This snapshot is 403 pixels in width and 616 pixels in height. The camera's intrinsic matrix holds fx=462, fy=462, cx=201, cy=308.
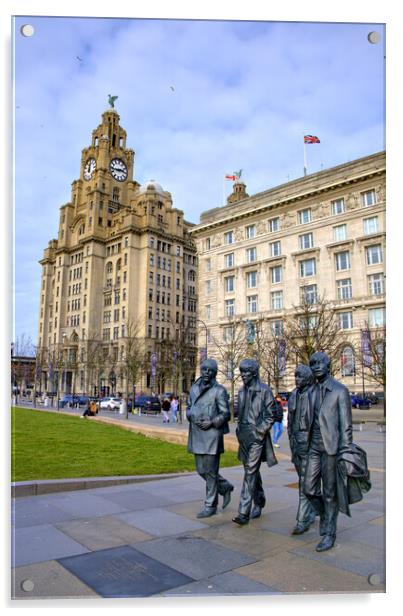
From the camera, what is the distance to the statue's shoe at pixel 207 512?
629cm

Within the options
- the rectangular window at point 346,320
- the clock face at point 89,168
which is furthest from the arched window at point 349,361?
the clock face at point 89,168

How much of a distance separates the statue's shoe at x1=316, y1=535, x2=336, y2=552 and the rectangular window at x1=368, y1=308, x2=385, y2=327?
122ft

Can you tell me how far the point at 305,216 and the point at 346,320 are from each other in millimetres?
10854

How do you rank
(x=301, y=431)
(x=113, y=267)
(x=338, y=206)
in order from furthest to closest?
(x=113, y=267) → (x=338, y=206) → (x=301, y=431)

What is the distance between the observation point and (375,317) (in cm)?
4069

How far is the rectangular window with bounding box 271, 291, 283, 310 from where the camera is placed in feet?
153

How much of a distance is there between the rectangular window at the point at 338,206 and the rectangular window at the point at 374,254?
473 centimetres

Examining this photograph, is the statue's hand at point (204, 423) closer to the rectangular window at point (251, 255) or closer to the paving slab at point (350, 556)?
the paving slab at point (350, 556)

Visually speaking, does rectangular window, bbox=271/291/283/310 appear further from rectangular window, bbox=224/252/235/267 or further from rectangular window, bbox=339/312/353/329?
rectangular window, bbox=339/312/353/329

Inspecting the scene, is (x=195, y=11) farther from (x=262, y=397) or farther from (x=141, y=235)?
(x=141, y=235)

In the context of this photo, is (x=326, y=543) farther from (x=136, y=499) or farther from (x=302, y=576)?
(x=136, y=499)

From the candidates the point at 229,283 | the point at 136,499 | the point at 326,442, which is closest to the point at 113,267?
the point at 229,283

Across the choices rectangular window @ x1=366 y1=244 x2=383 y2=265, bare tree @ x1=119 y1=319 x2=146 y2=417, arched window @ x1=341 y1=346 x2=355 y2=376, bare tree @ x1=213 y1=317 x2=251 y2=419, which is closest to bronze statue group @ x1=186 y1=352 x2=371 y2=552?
bare tree @ x1=119 y1=319 x2=146 y2=417

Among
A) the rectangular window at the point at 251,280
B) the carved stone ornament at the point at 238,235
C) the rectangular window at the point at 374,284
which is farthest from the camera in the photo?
the carved stone ornament at the point at 238,235
